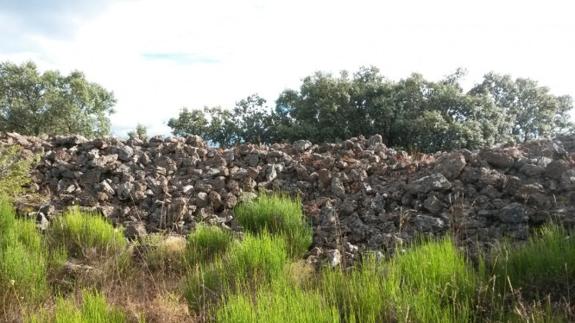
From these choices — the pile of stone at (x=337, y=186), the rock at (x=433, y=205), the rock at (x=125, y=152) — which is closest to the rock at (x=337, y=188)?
the pile of stone at (x=337, y=186)

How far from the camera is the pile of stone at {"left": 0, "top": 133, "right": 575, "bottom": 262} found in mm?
4770

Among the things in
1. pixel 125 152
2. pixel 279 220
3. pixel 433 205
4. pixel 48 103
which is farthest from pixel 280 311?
pixel 48 103

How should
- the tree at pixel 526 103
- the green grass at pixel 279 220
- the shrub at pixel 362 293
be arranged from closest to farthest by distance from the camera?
the shrub at pixel 362 293, the green grass at pixel 279 220, the tree at pixel 526 103

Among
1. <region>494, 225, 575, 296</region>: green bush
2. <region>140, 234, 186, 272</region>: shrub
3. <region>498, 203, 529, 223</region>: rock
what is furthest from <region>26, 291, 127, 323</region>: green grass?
<region>498, 203, 529, 223</region>: rock

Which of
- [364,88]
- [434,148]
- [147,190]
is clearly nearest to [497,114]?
[434,148]

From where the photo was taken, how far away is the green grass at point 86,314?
3.02 m

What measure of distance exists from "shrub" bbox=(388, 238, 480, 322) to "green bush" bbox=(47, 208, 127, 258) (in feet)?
8.27

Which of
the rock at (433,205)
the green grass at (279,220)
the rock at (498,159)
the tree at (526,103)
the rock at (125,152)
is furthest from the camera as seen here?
the tree at (526,103)

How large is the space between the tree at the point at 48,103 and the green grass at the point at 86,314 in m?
12.9

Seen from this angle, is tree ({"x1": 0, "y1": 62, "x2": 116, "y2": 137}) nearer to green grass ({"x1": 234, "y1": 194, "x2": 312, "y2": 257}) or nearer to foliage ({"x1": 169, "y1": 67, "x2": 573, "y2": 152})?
foliage ({"x1": 169, "y1": 67, "x2": 573, "y2": 152})

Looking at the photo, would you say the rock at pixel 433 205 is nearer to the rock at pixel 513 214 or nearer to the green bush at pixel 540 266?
the rock at pixel 513 214

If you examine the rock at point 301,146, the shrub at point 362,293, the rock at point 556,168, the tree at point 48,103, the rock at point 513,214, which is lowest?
the shrub at point 362,293

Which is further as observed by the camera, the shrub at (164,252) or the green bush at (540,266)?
the shrub at (164,252)

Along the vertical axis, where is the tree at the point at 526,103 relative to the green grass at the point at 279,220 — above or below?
above
